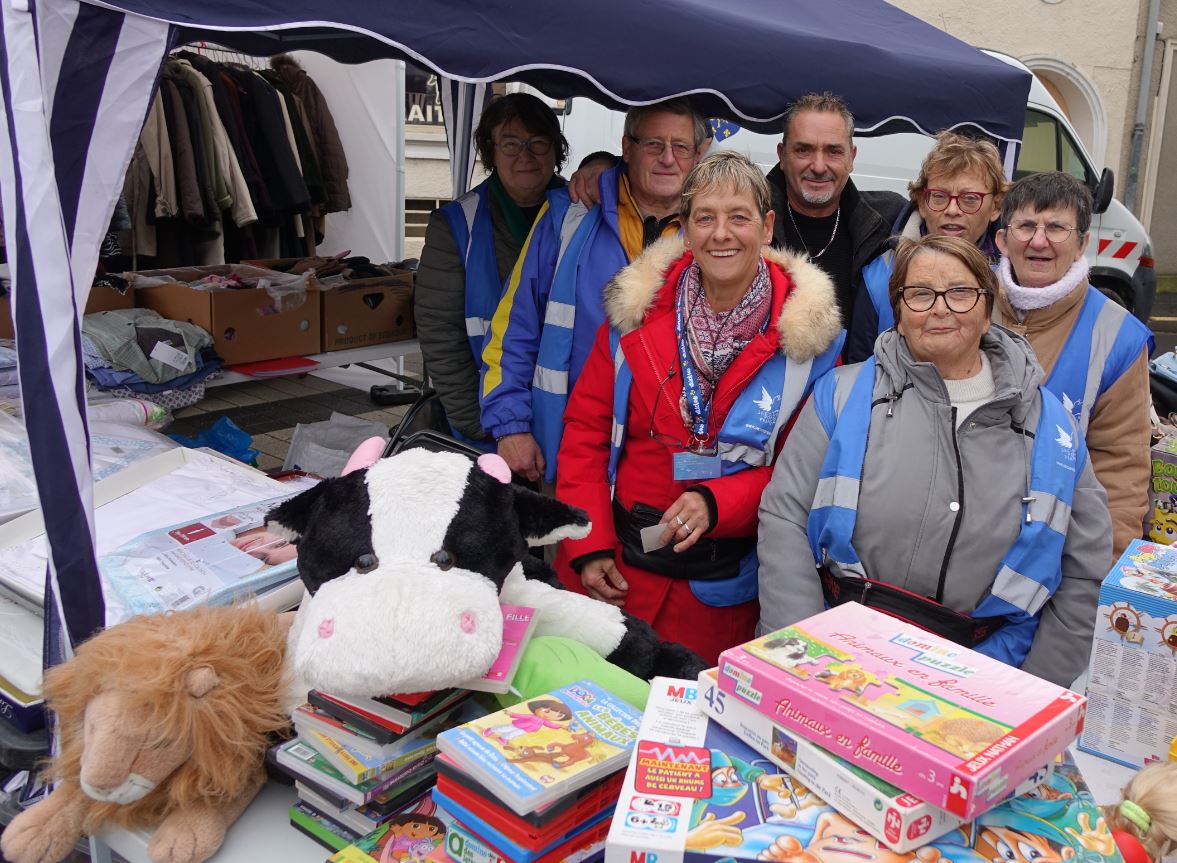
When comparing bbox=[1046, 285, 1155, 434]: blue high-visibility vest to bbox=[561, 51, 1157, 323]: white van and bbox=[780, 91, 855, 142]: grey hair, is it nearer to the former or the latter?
bbox=[780, 91, 855, 142]: grey hair

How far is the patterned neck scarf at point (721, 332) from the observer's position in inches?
92.7

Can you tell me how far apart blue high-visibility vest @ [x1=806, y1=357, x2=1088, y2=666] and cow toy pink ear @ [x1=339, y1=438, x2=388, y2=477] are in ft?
3.10

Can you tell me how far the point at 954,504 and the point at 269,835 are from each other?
1429mm

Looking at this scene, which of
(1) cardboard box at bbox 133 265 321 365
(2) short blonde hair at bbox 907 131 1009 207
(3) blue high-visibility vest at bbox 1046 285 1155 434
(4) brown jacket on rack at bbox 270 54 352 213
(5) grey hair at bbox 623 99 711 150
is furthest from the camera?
(4) brown jacket on rack at bbox 270 54 352 213

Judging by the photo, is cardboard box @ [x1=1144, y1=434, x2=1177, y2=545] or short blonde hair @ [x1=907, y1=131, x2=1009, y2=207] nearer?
cardboard box @ [x1=1144, y1=434, x2=1177, y2=545]

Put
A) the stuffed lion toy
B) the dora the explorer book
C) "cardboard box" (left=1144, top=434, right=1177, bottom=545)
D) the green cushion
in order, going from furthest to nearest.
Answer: "cardboard box" (left=1144, top=434, right=1177, bottom=545)
the green cushion
the stuffed lion toy
the dora the explorer book

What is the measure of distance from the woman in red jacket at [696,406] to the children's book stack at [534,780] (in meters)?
0.96

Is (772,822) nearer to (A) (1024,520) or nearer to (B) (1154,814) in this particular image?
(B) (1154,814)

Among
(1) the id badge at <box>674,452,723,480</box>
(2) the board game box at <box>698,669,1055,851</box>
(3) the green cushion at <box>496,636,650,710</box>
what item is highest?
(1) the id badge at <box>674,452,723,480</box>

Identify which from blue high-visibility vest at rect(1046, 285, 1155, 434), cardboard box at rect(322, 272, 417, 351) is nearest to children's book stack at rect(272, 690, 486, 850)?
blue high-visibility vest at rect(1046, 285, 1155, 434)

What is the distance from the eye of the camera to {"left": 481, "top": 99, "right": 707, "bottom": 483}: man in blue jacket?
114 inches

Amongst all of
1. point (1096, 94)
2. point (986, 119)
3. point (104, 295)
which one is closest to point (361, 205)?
point (104, 295)

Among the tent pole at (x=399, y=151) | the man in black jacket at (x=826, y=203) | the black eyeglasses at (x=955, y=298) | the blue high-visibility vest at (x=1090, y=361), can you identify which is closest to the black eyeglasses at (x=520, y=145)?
the man in black jacket at (x=826, y=203)

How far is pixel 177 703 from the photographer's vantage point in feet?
4.76
